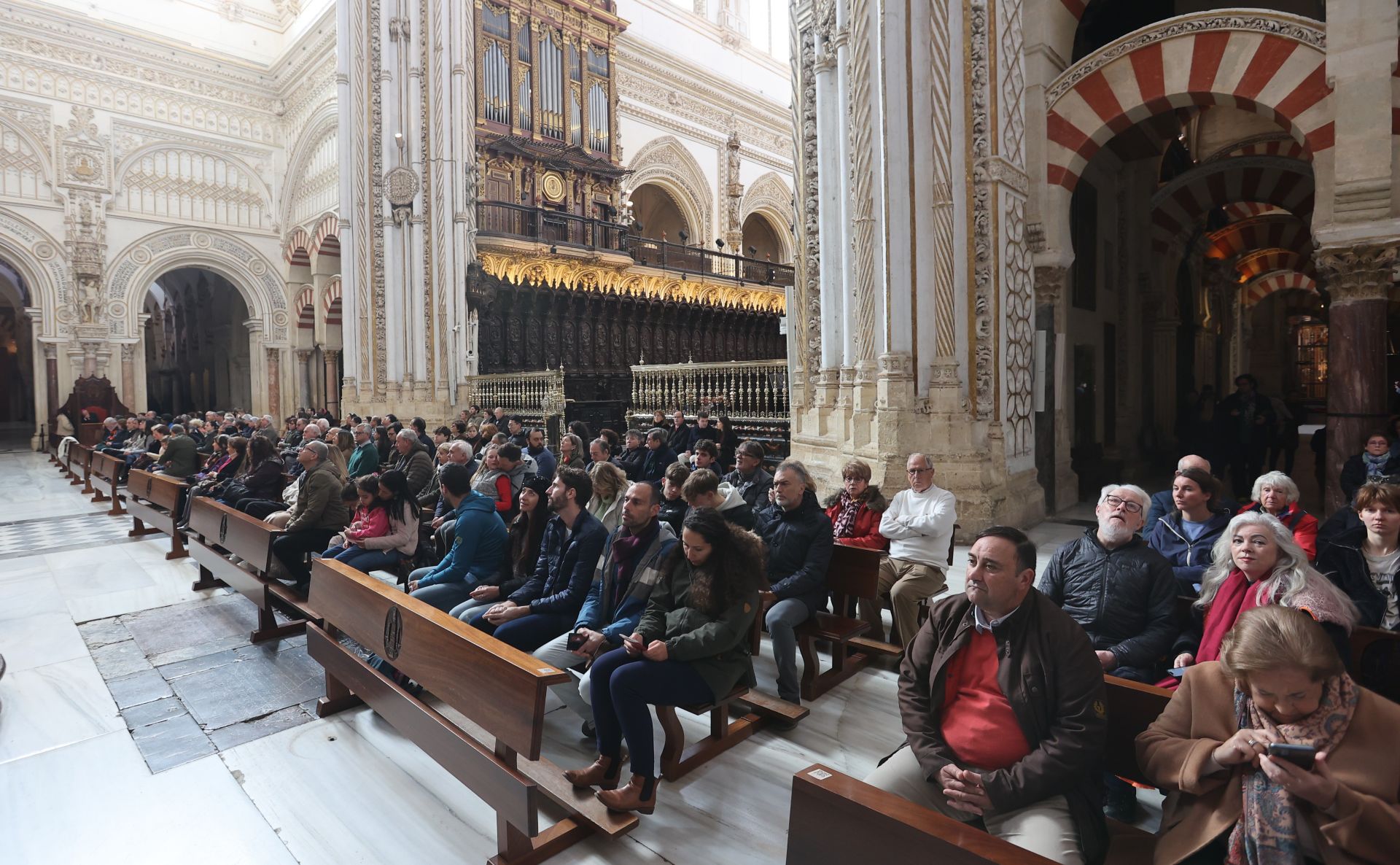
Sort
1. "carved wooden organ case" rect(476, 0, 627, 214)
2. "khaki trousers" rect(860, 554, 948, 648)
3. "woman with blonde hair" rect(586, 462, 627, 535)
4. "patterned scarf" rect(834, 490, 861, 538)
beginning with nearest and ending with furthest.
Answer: "khaki trousers" rect(860, 554, 948, 648) < "woman with blonde hair" rect(586, 462, 627, 535) < "patterned scarf" rect(834, 490, 861, 538) < "carved wooden organ case" rect(476, 0, 627, 214)

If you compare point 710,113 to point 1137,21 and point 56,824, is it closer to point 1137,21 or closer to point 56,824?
point 1137,21

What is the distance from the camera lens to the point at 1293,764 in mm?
1500

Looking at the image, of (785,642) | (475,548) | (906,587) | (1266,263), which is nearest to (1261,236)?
(1266,263)

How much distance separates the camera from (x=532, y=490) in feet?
12.6

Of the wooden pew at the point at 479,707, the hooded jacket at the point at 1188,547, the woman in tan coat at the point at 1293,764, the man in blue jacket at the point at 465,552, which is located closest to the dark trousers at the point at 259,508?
the man in blue jacket at the point at 465,552

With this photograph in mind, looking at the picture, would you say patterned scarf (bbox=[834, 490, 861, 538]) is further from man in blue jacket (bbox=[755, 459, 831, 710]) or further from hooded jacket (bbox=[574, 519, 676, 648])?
hooded jacket (bbox=[574, 519, 676, 648])

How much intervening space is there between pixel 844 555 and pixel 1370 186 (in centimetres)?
546

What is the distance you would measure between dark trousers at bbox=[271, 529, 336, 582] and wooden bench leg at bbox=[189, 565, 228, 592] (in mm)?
1417

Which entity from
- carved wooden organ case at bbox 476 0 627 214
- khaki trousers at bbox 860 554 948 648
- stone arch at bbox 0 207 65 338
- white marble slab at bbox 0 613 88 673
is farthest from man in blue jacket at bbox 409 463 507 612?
stone arch at bbox 0 207 65 338

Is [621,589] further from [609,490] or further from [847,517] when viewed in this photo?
[847,517]

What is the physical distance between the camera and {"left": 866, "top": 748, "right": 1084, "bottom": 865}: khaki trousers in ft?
5.98

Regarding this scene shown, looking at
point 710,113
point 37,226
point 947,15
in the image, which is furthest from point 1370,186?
point 37,226

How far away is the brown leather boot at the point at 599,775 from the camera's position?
2705 millimetres

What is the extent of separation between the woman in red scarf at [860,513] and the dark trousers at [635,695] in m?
1.83
